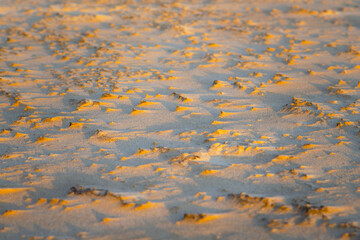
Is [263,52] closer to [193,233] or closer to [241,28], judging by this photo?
[241,28]

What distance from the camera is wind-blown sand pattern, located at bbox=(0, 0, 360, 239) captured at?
163cm

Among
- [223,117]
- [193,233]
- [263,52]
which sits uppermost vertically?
[263,52]

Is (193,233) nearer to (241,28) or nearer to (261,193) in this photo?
(261,193)

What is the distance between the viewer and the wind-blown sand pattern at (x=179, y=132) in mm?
1627

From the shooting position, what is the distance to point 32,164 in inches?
81.3

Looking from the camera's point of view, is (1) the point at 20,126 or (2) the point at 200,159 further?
(1) the point at 20,126

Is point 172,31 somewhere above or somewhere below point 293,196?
above

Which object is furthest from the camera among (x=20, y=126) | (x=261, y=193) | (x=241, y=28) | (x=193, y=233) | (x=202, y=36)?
(x=241, y=28)

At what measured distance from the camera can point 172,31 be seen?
469cm

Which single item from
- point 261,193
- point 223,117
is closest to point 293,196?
point 261,193

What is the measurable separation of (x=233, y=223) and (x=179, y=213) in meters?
0.26

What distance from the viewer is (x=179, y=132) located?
2.40 metres

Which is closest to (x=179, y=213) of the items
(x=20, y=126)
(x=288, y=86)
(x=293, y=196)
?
(x=293, y=196)

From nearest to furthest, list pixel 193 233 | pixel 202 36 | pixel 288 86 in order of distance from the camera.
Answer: pixel 193 233 < pixel 288 86 < pixel 202 36
